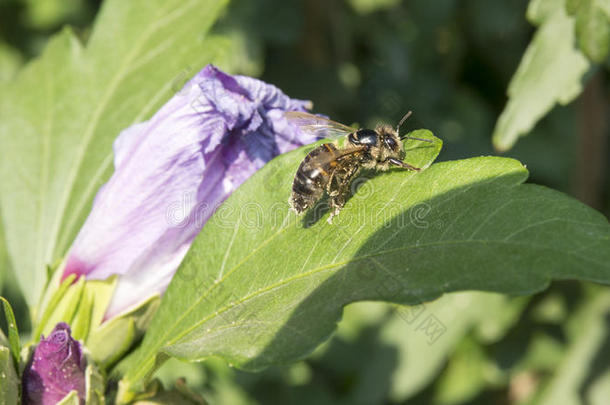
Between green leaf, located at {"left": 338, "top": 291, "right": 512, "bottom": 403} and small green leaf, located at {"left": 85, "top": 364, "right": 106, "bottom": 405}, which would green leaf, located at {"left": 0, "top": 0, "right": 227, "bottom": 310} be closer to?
small green leaf, located at {"left": 85, "top": 364, "right": 106, "bottom": 405}

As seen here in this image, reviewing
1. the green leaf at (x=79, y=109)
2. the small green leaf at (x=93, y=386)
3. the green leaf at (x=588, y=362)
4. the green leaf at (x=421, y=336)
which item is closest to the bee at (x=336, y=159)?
the green leaf at (x=79, y=109)

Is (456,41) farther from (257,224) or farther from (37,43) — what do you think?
(257,224)

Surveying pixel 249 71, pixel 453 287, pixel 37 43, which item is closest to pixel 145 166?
pixel 453 287

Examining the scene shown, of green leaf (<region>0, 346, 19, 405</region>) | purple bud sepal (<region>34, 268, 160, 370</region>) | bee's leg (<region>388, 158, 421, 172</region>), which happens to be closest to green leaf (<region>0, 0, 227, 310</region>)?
purple bud sepal (<region>34, 268, 160, 370</region>)

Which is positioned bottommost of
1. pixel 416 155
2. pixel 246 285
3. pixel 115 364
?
pixel 115 364

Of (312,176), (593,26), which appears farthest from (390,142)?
(593,26)

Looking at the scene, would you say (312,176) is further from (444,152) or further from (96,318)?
(444,152)
